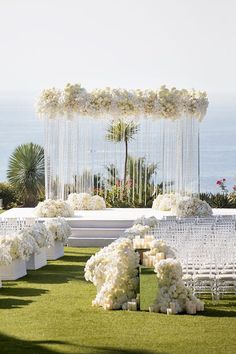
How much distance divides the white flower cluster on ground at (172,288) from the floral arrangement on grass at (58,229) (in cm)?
640

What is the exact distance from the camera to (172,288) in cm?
1459

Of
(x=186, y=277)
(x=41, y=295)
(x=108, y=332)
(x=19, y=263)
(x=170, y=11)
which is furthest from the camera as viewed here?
(x=170, y=11)

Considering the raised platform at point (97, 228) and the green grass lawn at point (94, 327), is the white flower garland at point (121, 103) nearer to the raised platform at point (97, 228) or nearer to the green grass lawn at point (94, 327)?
the raised platform at point (97, 228)

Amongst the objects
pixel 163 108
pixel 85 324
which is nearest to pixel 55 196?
pixel 163 108

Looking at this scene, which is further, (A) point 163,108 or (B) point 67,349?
(A) point 163,108

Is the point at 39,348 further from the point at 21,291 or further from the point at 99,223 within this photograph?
the point at 99,223

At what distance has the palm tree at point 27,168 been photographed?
1255 inches

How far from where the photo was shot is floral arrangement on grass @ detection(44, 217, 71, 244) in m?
21.0

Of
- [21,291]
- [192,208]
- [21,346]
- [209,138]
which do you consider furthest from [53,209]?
[209,138]

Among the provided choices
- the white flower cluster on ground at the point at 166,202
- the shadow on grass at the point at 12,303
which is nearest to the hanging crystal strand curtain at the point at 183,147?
the white flower cluster on ground at the point at 166,202

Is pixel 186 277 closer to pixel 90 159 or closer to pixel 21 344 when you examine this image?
pixel 21 344

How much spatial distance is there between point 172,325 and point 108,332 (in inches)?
35.1

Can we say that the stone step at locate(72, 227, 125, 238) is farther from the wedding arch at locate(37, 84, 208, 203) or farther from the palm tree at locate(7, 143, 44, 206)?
the palm tree at locate(7, 143, 44, 206)

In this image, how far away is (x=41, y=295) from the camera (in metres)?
16.5
